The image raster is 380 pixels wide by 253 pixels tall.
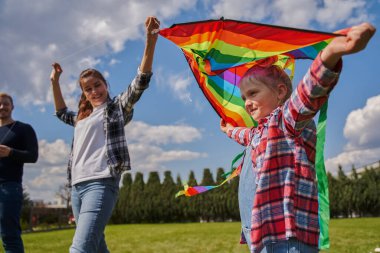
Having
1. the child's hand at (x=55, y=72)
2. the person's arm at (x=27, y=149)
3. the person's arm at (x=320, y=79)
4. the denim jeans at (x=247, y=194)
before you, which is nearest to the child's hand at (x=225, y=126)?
the denim jeans at (x=247, y=194)

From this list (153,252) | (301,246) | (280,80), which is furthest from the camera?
(153,252)

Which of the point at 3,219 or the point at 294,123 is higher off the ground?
the point at 294,123

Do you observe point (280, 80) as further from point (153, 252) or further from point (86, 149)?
point (153, 252)

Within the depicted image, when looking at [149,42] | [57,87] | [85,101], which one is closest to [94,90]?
[85,101]

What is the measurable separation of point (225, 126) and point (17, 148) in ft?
7.82

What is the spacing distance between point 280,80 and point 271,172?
54 centimetres

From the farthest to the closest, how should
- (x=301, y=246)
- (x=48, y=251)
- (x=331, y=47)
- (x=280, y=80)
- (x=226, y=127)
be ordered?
(x=48, y=251)
(x=226, y=127)
(x=280, y=80)
(x=301, y=246)
(x=331, y=47)

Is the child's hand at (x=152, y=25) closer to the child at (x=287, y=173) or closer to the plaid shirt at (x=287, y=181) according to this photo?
the child at (x=287, y=173)

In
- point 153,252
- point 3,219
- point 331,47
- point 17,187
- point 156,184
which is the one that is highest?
→ point 156,184

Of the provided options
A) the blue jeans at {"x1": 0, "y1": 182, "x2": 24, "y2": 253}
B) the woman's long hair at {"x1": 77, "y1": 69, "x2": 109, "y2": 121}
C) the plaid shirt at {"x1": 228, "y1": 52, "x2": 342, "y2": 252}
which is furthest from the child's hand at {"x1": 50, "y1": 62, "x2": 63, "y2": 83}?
the plaid shirt at {"x1": 228, "y1": 52, "x2": 342, "y2": 252}

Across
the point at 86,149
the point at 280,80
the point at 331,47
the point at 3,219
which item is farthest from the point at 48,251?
the point at 331,47

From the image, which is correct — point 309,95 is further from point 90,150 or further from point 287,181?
point 90,150

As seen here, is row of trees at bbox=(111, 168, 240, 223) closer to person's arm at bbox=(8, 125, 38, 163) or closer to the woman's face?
person's arm at bbox=(8, 125, 38, 163)

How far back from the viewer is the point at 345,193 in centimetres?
2898
